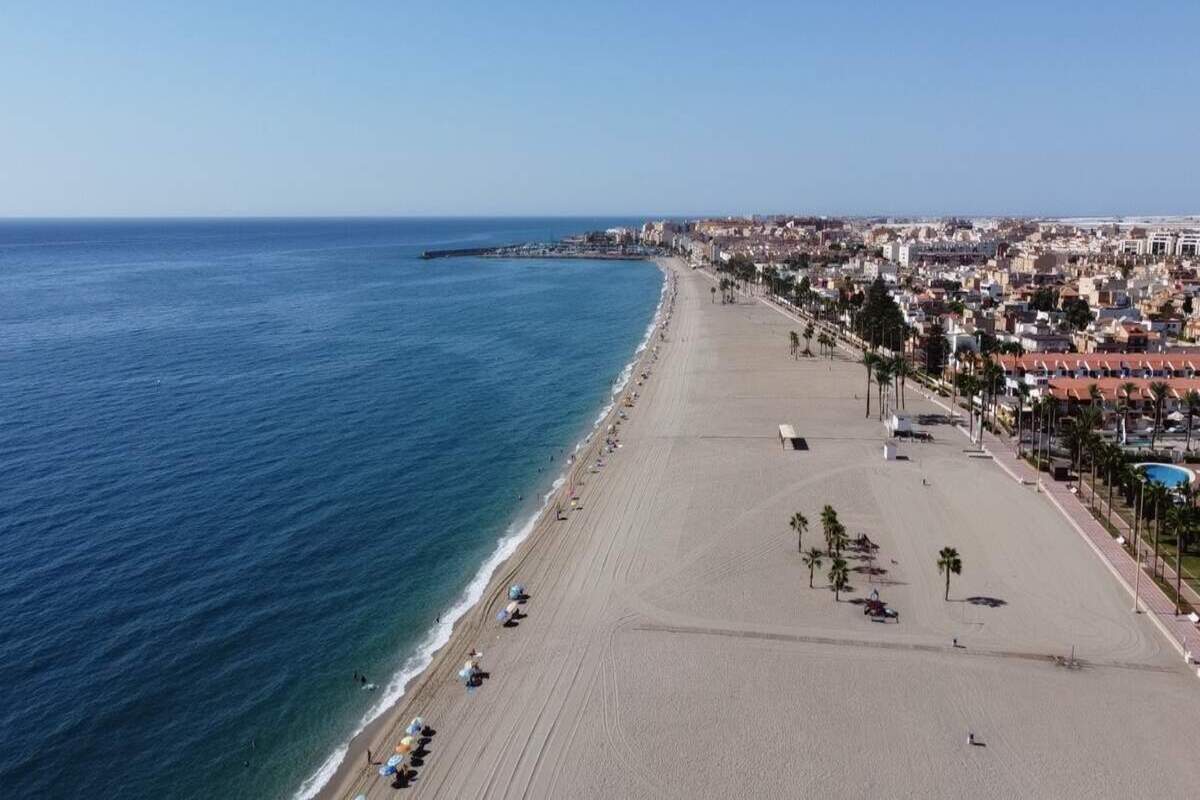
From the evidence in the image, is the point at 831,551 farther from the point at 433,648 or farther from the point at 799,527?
the point at 433,648

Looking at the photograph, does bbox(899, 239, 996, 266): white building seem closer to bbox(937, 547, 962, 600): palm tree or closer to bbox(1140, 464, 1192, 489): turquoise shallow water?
bbox(1140, 464, 1192, 489): turquoise shallow water

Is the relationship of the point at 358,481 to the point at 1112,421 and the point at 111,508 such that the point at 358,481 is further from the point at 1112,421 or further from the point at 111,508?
the point at 1112,421

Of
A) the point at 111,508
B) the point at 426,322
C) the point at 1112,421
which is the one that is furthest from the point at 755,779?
the point at 426,322

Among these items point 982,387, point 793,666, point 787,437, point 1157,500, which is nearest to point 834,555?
point 793,666

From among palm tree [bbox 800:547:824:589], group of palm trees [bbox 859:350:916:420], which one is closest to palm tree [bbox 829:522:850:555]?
Result: palm tree [bbox 800:547:824:589]

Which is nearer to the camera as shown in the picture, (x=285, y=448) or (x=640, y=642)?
(x=640, y=642)

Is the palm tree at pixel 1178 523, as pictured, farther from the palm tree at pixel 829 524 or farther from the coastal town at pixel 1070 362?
the palm tree at pixel 829 524
